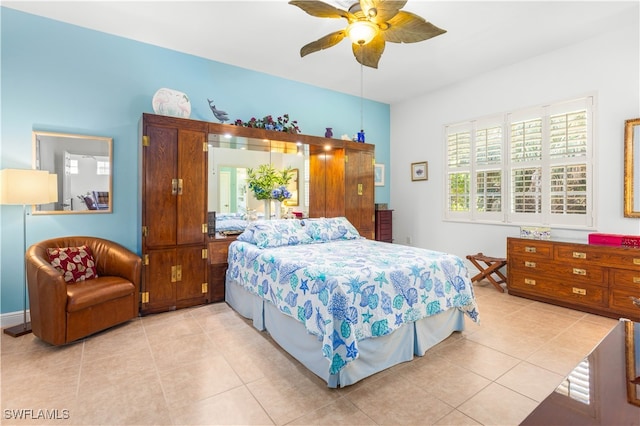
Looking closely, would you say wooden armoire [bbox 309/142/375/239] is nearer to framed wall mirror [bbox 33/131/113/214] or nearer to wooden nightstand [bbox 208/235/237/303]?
wooden nightstand [bbox 208/235/237/303]

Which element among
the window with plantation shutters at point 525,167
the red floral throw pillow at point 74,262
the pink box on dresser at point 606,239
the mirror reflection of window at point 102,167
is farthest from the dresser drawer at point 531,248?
the mirror reflection of window at point 102,167

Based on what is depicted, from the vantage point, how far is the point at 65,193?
3350mm

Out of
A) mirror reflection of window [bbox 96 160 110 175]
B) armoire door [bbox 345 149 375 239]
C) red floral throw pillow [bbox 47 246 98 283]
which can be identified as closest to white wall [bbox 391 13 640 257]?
armoire door [bbox 345 149 375 239]

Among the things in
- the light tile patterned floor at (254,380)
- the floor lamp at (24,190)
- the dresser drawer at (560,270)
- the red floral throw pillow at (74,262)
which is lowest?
the light tile patterned floor at (254,380)

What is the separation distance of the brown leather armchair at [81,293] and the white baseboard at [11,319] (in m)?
0.69

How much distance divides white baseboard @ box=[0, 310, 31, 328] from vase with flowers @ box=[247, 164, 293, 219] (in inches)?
109

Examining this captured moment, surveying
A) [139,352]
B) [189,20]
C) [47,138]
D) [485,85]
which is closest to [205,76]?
[189,20]

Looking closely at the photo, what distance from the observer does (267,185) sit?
4.37 meters

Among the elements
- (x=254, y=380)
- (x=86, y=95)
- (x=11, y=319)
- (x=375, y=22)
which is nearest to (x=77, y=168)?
(x=86, y=95)

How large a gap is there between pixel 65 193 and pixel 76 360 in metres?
1.82

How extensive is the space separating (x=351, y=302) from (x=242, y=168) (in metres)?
2.86

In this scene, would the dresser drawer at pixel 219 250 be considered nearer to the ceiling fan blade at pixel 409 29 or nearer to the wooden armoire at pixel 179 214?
the wooden armoire at pixel 179 214

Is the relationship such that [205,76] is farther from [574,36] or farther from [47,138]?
[574,36]

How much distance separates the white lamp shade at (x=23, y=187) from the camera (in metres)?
2.77
